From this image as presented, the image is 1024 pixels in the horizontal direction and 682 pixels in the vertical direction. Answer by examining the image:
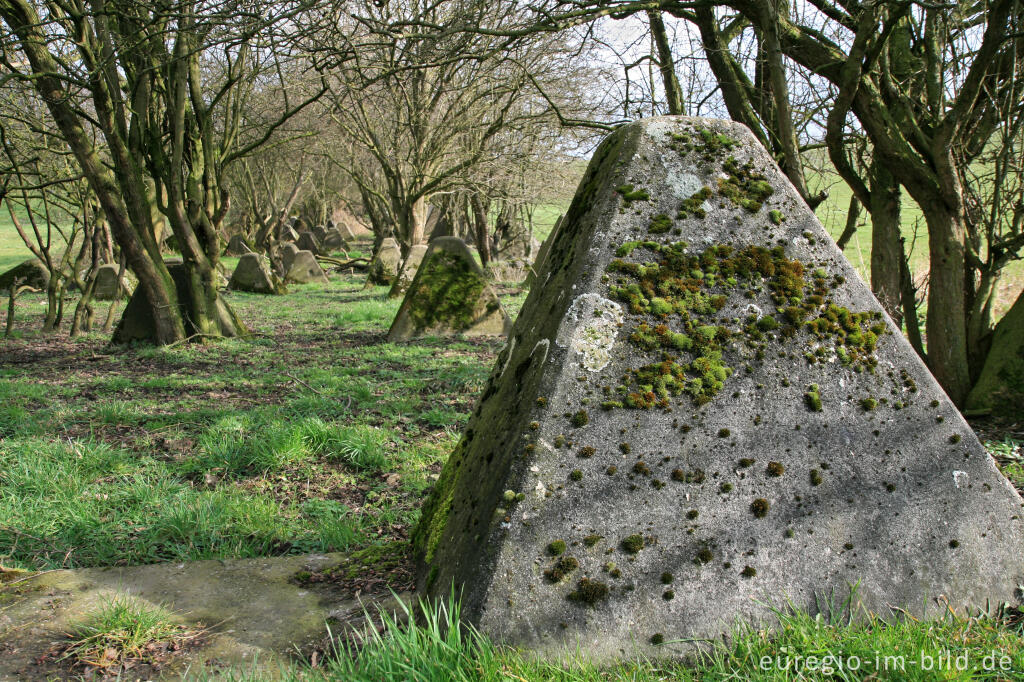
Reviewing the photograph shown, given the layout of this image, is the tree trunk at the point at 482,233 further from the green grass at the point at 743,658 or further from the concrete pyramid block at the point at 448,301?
the green grass at the point at 743,658

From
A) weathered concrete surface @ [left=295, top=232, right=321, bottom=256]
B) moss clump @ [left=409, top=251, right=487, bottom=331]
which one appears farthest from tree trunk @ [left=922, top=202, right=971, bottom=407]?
weathered concrete surface @ [left=295, top=232, right=321, bottom=256]

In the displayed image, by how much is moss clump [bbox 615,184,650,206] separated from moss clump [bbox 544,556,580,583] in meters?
1.17

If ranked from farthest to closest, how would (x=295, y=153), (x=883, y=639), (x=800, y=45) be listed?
(x=295, y=153)
(x=800, y=45)
(x=883, y=639)

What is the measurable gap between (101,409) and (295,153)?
16.4m

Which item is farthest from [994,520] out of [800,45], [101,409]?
[101,409]

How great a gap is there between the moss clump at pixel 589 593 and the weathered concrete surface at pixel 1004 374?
4.37 meters

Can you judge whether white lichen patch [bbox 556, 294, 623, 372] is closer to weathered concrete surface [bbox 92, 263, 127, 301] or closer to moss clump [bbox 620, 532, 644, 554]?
moss clump [bbox 620, 532, 644, 554]

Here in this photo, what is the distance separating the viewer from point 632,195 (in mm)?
2256

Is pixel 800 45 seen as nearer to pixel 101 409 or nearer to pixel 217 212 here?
pixel 101 409

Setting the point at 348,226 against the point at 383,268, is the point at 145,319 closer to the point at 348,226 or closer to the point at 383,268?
the point at 383,268

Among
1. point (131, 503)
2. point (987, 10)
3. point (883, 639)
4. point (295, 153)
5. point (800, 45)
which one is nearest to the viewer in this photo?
point (883, 639)

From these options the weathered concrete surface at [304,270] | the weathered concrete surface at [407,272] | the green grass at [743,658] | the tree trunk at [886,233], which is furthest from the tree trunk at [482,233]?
the green grass at [743,658]

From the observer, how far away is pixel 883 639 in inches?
68.8

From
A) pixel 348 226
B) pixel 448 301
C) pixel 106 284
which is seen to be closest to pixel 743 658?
pixel 448 301
